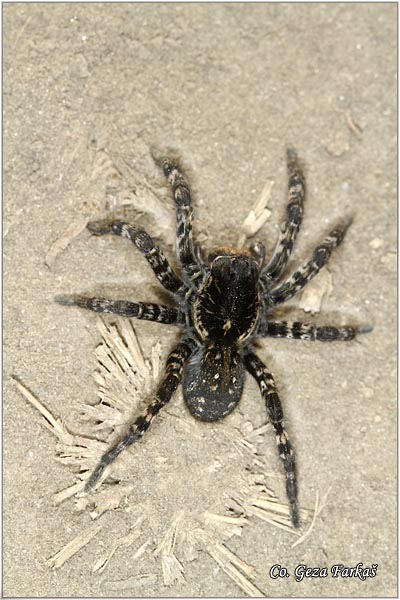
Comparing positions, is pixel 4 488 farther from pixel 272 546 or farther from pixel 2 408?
pixel 272 546

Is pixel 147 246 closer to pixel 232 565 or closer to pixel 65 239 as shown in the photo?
pixel 65 239

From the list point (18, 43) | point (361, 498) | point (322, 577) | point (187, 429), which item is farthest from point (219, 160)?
point (322, 577)

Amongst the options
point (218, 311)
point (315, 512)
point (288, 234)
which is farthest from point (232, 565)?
point (288, 234)

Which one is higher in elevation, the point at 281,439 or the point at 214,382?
the point at 214,382

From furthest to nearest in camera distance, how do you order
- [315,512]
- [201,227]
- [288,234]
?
[201,227]
[288,234]
[315,512]

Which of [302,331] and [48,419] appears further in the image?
[302,331]

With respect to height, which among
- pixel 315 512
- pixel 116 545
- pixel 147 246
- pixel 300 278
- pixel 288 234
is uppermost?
pixel 147 246

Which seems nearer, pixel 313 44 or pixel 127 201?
pixel 127 201
